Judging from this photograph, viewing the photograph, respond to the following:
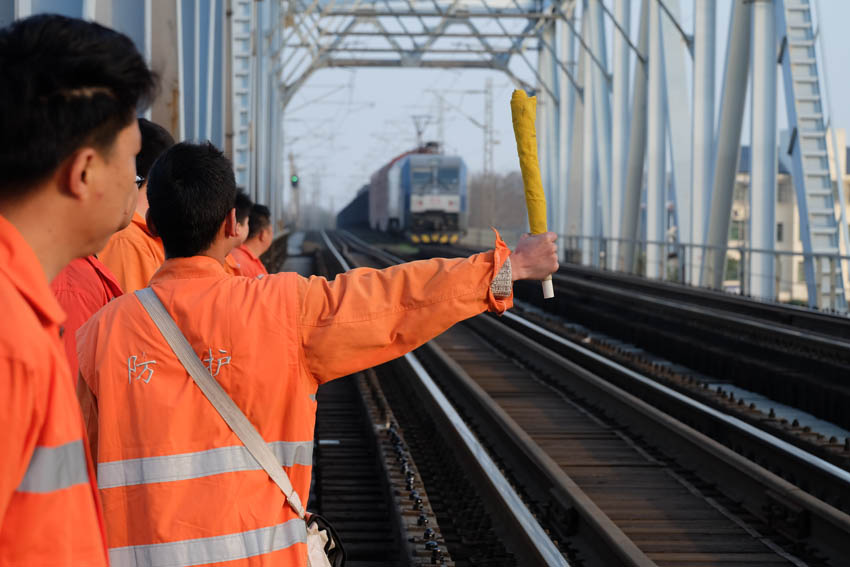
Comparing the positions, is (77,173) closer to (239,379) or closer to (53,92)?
(53,92)

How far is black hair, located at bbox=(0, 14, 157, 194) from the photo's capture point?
55.2 inches

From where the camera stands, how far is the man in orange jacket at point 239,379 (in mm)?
2076

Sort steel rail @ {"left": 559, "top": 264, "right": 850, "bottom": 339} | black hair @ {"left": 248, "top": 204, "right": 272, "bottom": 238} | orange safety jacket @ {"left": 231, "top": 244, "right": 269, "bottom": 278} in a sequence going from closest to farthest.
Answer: orange safety jacket @ {"left": 231, "top": 244, "right": 269, "bottom": 278}, black hair @ {"left": 248, "top": 204, "right": 272, "bottom": 238}, steel rail @ {"left": 559, "top": 264, "right": 850, "bottom": 339}

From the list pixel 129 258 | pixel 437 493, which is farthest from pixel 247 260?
pixel 129 258

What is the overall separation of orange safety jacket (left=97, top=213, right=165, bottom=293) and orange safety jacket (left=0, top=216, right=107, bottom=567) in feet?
6.49

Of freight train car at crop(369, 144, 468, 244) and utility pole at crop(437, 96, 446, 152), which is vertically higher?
utility pole at crop(437, 96, 446, 152)

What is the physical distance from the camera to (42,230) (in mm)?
1437

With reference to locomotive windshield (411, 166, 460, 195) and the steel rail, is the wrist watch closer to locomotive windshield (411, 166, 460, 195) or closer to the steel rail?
the steel rail

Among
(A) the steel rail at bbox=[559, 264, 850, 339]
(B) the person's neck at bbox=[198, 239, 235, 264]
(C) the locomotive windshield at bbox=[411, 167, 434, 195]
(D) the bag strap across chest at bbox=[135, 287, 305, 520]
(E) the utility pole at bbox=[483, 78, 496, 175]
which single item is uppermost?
(E) the utility pole at bbox=[483, 78, 496, 175]

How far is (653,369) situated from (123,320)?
9132mm

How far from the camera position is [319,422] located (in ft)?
27.2

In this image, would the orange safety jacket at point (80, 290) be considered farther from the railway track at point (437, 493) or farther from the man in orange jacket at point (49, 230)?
the railway track at point (437, 493)

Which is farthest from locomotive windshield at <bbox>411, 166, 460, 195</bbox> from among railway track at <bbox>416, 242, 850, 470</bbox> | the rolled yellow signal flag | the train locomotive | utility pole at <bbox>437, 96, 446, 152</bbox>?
the rolled yellow signal flag

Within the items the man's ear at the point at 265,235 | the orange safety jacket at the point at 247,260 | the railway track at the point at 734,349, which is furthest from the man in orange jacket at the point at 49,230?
the railway track at the point at 734,349
